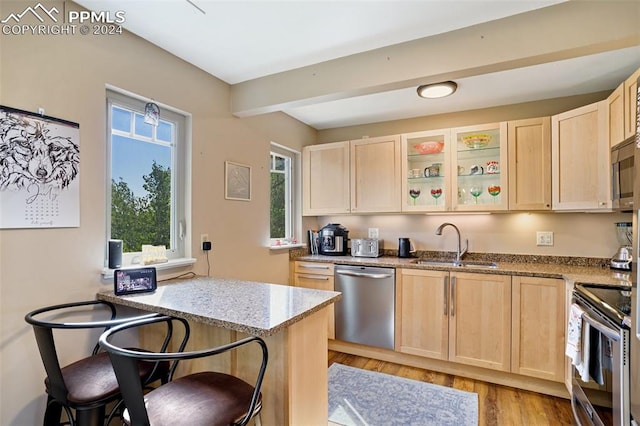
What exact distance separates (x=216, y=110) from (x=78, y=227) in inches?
50.9

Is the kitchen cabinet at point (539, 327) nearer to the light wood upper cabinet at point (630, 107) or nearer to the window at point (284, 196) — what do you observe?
the light wood upper cabinet at point (630, 107)

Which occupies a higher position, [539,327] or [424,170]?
[424,170]

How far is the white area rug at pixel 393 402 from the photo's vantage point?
2031 mm

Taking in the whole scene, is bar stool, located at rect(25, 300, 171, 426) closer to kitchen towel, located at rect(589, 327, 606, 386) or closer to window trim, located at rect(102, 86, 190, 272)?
window trim, located at rect(102, 86, 190, 272)

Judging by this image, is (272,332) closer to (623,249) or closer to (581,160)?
(581,160)

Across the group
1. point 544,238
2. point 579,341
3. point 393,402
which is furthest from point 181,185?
point 544,238

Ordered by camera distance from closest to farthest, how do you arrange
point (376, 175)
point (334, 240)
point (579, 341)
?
1. point (579, 341)
2. point (376, 175)
3. point (334, 240)

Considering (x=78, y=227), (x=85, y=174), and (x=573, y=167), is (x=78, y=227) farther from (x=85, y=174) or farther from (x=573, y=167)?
(x=573, y=167)

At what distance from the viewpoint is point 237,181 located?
8.57 feet

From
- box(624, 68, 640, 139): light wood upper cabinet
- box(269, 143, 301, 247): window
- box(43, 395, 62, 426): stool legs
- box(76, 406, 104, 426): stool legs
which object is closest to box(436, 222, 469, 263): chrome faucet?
box(624, 68, 640, 139): light wood upper cabinet

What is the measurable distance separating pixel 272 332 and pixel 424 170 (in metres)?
2.49

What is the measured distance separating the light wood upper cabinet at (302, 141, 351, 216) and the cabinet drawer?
0.61 m

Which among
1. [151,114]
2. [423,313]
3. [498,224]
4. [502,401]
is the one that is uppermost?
[151,114]

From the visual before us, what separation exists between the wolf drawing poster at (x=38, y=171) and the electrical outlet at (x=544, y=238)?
3.51m
